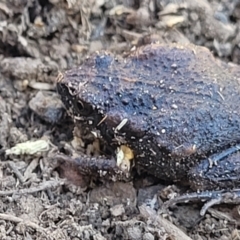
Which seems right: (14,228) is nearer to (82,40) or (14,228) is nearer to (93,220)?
(93,220)

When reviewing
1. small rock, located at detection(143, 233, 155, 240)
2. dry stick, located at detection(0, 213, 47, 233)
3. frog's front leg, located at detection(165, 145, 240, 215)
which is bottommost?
small rock, located at detection(143, 233, 155, 240)

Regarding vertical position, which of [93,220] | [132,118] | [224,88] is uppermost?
[224,88]

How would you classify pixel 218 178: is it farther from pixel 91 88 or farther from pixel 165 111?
pixel 91 88

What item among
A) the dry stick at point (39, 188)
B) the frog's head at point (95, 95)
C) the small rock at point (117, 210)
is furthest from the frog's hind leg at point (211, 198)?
the dry stick at point (39, 188)

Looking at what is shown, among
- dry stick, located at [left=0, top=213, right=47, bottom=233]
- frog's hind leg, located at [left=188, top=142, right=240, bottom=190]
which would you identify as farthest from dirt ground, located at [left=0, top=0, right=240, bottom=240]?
frog's hind leg, located at [left=188, top=142, right=240, bottom=190]

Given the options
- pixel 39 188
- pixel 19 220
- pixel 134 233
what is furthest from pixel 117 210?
pixel 19 220

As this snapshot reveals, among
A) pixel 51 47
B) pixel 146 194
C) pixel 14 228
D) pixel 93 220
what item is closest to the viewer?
pixel 14 228

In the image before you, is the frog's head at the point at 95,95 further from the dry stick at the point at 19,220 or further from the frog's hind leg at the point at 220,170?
the dry stick at the point at 19,220

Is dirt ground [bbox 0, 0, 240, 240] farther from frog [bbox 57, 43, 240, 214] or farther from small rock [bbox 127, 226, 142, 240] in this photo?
frog [bbox 57, 43, 240, 214]

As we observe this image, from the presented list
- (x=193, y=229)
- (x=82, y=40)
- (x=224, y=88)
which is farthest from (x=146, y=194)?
(x=82, y=40)
